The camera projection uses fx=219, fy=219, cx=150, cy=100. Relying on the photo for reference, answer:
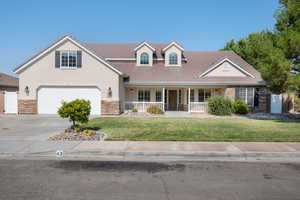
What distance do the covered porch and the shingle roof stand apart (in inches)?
43.7

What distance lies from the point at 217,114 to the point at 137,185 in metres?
15.0

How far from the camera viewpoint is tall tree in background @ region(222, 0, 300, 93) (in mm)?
13523

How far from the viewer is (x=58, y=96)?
18172 mm

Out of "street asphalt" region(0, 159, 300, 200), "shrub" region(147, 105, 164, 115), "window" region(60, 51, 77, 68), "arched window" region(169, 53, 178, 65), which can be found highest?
"arched window" region(169, 53, 178, 65)

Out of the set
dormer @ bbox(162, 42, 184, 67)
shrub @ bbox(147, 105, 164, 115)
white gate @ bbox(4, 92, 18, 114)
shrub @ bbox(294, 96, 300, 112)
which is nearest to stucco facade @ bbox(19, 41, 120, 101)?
white gate @ bbox(4, 92, 18, 114)

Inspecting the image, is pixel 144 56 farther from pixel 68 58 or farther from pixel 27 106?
pixel 27 106

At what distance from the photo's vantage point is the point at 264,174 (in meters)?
5.56

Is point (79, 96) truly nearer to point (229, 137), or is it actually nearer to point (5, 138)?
point (5, 138)

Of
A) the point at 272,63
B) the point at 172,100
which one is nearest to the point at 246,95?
the point at 272,63

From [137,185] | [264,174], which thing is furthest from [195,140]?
[137,185]

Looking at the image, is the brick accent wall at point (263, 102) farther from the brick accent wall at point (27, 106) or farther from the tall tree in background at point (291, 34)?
the brick accent wall at point (27, 106)

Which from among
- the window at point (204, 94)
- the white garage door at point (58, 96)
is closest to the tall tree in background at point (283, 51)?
the window at point (204, 94)

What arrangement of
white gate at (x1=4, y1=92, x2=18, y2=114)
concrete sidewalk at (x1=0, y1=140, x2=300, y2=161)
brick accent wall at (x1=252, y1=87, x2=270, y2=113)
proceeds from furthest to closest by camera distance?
brick accent wall at (x1=252, y1=87, x2=270, y2=113) → white gate at (x1=4, y1=92, x2=18, y2=114) → concrete sidewalk at (x1=0, y1=140, x2=300, y2=161)

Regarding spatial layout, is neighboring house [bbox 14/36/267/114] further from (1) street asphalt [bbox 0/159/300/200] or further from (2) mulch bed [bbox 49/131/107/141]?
(1) street asphalt [bbox 0/159/300/200]
